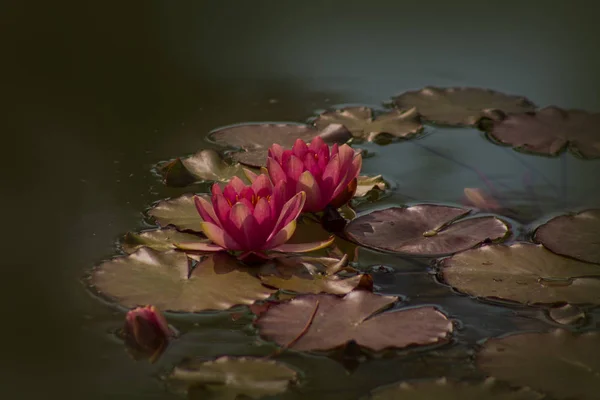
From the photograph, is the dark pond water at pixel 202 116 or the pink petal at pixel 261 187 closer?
the dark pond water at pixel 202 116

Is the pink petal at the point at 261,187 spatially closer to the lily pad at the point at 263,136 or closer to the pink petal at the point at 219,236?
the pink petal at the point at 219,236

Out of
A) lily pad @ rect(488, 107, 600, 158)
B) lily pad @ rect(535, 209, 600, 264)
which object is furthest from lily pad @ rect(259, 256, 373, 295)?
lily pad @ rect(488, 107, 600, 158)

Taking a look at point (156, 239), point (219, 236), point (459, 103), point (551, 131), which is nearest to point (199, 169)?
point (156, 239)

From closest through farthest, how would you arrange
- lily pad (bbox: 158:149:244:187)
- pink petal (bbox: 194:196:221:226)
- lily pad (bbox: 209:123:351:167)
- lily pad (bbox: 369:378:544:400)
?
lily pad (bbox: 369:378:544:400), pink petal (bbox: 194:196:221:226), lily pad (bbox: 158:149:244:187), lily pad (bbox: 209:123:351:167)

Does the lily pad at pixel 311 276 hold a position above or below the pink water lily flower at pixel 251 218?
below

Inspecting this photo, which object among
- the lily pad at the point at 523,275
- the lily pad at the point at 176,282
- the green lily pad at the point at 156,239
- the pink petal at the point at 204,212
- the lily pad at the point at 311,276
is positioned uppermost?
the pink petal at the point at 204,212

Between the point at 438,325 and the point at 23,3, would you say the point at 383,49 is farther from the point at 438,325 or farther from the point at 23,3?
the point at 438,325

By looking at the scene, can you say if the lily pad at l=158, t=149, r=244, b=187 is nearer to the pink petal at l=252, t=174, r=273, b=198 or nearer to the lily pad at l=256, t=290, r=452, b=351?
the pink petal at l=252, t=174, r=273, b=198

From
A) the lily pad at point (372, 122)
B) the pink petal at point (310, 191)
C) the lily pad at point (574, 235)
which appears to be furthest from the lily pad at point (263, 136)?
the lily pad at point (574, 235)

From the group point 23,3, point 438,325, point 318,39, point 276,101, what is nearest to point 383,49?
point 318,39
